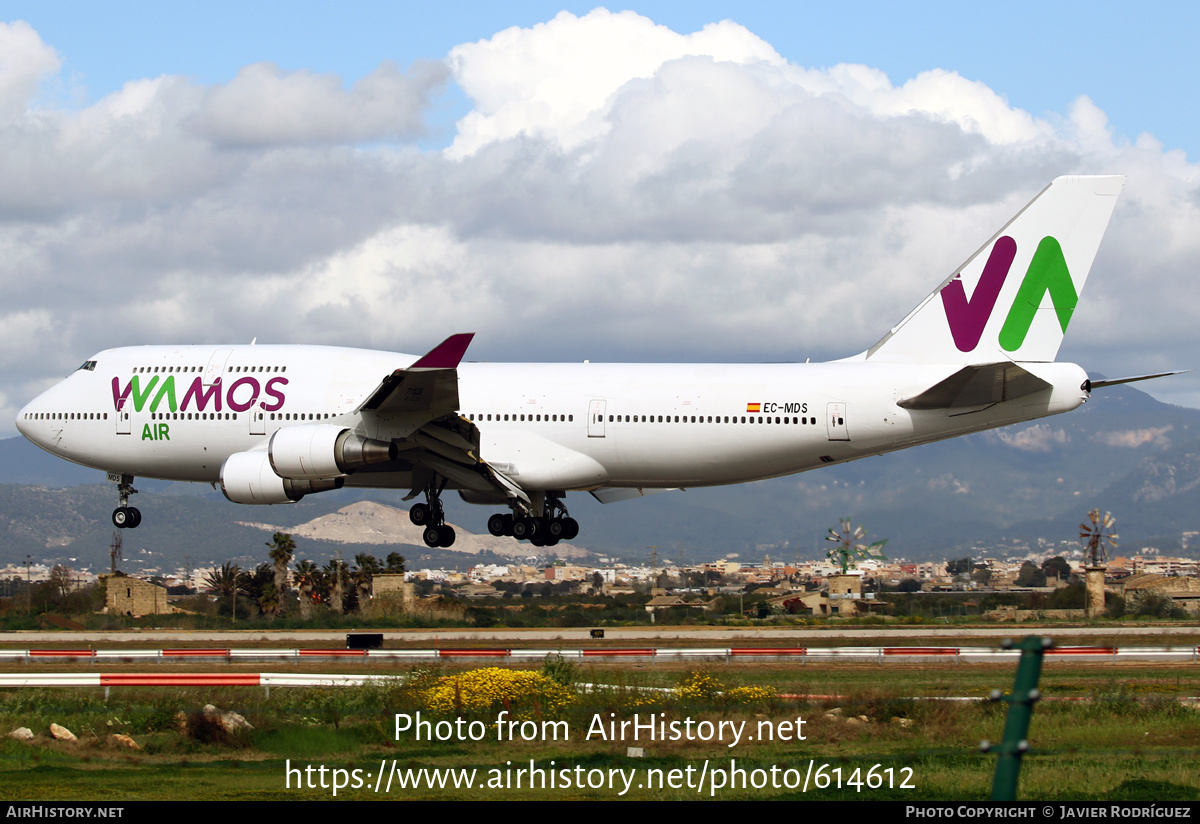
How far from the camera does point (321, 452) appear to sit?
3550 centimetres

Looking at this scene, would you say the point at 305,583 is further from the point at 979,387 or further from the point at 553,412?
the point at 979,387

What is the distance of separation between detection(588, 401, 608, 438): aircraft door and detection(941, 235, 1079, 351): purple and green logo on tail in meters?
10.2

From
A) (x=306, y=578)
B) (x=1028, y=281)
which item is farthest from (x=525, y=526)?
(x=306, y=578)

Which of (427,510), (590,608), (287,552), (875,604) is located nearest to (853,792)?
(427,510)

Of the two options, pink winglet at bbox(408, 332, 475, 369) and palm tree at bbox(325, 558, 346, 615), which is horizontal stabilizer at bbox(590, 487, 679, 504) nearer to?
pink winglet at bbox(408, 332, 475, 369)

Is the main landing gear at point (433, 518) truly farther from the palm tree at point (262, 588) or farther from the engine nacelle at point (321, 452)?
the palm tree at point (262, 588)

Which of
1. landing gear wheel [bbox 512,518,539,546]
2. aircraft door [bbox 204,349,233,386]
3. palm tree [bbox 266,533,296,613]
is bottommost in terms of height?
palm tree [bbox 266,533,296,613]

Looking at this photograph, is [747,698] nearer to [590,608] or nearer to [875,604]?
[590,608]

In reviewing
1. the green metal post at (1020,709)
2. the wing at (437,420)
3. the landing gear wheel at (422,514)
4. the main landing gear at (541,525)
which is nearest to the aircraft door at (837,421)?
the main landing gear at (541,525)

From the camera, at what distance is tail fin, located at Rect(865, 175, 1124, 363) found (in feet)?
116

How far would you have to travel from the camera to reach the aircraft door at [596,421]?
3716 centimetres

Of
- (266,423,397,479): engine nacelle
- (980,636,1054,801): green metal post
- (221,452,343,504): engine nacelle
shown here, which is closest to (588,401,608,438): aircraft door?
(266,423,397,479): engine nacelle

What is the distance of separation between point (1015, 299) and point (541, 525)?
15657mm

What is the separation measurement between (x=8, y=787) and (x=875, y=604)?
53458mm
